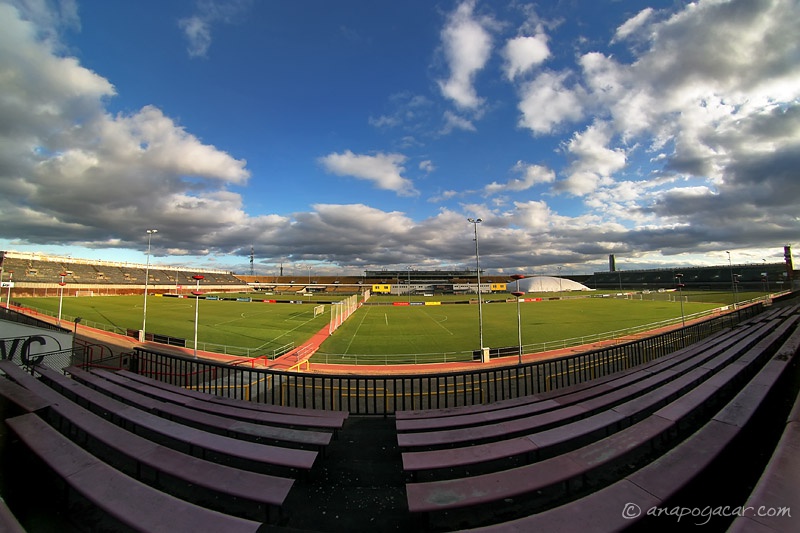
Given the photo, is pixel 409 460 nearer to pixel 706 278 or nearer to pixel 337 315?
pixel 337 315

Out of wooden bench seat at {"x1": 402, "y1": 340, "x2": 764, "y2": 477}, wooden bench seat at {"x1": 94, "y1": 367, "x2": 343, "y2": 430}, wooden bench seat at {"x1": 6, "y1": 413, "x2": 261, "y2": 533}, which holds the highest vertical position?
wooden bench seat at {"x1": 6, "y1": 413, "x2": 261, "y2": 533}

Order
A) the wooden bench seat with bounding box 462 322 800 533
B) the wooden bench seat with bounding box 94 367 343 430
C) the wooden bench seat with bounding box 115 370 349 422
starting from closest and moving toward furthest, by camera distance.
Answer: the wooden bench seat with bounding box 462 322 800 533
the wooden bench seat with bounding box 94 367 343 430
the wooden bench seat with bounding box 115 370 349 422

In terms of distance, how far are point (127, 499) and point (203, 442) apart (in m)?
1.02

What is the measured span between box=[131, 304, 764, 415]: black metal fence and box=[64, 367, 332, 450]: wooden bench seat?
696 millimetres

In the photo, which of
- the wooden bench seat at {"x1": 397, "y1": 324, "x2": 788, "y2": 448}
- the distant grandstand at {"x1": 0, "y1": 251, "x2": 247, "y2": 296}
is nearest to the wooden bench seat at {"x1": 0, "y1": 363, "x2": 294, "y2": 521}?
the wooden bench seat at {"x1": 397, "y1": 324, "x2": 788, "y2": 448}

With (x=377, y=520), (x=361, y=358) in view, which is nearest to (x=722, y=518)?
(x=377, y=520)

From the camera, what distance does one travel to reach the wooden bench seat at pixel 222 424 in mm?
3688

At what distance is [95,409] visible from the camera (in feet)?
16.9

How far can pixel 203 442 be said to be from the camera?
11.1ft

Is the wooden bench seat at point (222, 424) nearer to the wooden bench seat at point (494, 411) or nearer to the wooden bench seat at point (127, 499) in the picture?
the wooden bench seat at point (494, 411)

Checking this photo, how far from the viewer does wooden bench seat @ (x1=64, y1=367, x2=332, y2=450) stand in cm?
369

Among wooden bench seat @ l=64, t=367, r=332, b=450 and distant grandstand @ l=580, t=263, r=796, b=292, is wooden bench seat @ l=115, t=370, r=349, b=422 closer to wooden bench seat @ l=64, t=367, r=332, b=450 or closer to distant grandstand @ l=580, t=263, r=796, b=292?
wooden bench seat @ l=64, t=367, r=332, b=450

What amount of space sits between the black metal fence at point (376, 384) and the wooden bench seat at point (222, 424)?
70 centimetres

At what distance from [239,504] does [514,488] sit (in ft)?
8.25
